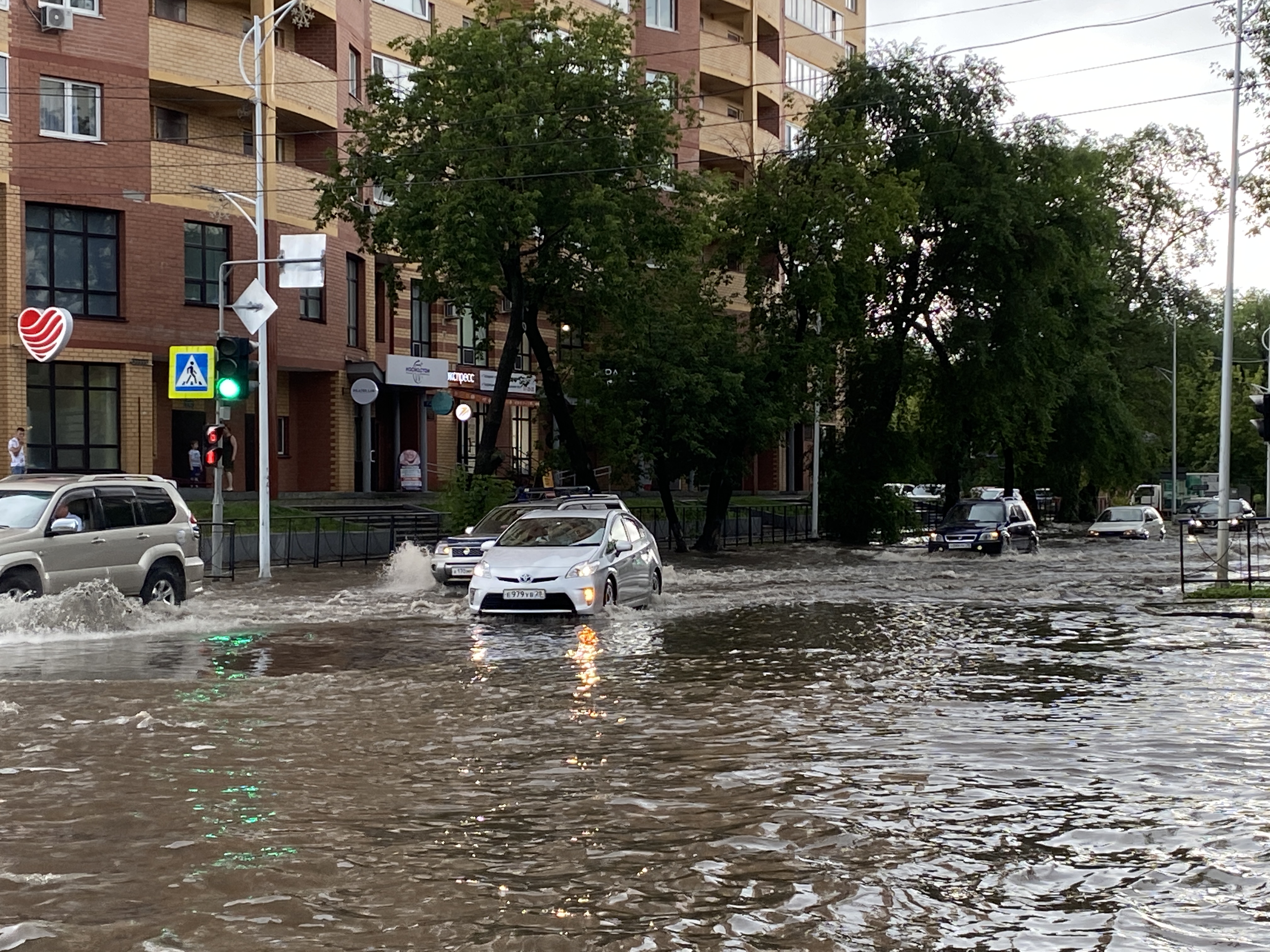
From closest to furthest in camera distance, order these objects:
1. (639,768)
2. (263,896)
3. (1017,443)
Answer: (263,896), (639,768), (1017,443)

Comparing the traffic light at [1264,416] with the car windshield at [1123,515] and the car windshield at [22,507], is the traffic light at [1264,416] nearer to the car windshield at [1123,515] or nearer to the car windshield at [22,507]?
the car windshield at [22,507]

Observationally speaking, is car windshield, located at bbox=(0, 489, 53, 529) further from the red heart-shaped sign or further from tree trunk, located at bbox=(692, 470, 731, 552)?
tree trunk, located at bbox=(692, 470, 731, 552)

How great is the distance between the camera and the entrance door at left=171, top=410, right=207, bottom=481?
132 feet

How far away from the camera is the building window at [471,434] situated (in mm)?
51938

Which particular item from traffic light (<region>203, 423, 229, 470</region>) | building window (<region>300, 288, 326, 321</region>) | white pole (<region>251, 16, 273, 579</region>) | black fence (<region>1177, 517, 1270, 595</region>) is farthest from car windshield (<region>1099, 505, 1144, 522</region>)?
traffic light (<region>203, 423, 229, 470</region>)

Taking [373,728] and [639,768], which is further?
[373,728]

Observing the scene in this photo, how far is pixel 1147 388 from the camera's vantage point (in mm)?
63000

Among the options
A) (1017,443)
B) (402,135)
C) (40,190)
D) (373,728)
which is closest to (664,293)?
(402,135)

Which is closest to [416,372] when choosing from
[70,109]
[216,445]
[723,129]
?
[70,109]

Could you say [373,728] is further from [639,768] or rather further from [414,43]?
[414,43]

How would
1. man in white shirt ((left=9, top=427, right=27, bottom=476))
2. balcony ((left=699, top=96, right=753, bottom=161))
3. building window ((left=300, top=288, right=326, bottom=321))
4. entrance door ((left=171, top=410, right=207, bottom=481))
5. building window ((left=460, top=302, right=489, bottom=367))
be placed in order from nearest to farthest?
man in white shirt ((left=9, top=427, right=27, bottom=476))
entrance door ((left=171, top=410, right=207, bottom=481))
building window ((left=300, top=288, right=326, bottom=321))
building window ((left=460, top=302, right=489, bottom=367))
balcony ((left=699, top=96, right=753, bottom=161))

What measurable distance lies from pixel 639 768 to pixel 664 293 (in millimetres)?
30954

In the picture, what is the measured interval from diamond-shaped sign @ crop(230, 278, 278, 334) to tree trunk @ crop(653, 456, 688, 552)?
1438cm

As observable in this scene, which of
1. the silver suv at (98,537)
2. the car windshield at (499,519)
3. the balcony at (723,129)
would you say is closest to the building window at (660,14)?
the balcony at (723,129)
